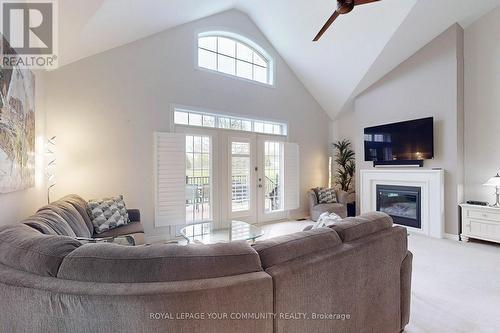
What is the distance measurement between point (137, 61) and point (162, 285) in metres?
3.98

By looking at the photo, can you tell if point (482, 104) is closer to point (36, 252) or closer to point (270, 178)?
point (270, 178)

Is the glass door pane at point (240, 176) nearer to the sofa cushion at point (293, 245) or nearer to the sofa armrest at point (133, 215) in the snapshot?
the sofa armrest at point (133, 215)

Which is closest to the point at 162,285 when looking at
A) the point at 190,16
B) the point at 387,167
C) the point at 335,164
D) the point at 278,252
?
the point at 278,252

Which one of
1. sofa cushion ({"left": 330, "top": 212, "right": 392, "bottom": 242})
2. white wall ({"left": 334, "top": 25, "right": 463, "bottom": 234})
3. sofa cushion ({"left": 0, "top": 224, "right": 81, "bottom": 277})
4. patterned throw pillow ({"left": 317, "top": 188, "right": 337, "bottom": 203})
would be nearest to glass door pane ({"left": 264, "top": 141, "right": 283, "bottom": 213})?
patterned throw pillow ({"left": 317, "top": 188, "right": 337, "bottom": 203})

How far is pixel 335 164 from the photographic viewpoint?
6.75 m

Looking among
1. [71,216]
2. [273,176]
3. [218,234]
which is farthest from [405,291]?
[273,176]

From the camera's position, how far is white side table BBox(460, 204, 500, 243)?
3838mm

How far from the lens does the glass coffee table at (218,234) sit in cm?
295

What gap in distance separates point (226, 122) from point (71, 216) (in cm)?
318

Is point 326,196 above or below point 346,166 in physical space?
below

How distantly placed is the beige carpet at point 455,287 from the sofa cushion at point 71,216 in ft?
10.1

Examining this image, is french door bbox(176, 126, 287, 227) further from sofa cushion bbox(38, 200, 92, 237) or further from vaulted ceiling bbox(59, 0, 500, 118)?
sofa cushion bbox(38, 200, 92, 237)

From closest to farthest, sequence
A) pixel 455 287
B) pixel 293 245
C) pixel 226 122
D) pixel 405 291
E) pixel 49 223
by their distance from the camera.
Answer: pixel 293 245, pixel 405 291, pixel 49 223, pixel 455 287, pixel 226 122

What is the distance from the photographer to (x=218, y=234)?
3.21 meters
